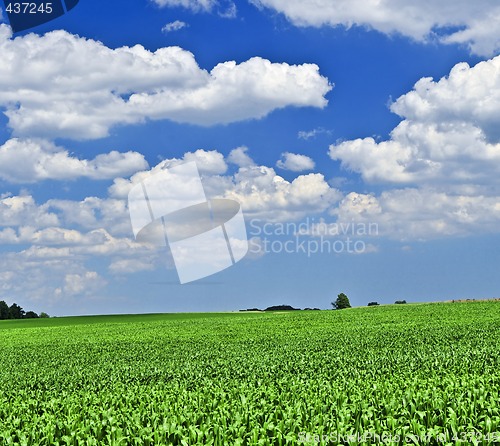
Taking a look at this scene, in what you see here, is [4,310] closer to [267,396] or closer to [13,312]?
[13,312]

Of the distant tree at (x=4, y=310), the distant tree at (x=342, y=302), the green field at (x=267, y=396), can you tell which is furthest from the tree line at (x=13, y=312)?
the green field at (x=267, y=396)

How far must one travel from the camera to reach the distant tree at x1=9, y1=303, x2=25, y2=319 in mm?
116938

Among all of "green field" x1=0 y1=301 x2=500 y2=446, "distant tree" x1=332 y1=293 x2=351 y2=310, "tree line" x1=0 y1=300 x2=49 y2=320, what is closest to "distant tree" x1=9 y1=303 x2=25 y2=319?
"tree line" x1=0 y1=300 x2=49 y2=320

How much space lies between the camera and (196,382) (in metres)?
19.4

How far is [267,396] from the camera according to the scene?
14578 mm

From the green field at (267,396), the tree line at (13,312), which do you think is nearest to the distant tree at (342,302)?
the tree line at (13,312)

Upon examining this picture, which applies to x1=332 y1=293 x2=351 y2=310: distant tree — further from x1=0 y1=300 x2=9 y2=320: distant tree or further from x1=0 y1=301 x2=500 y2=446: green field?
x1=0 y1=301 x2=500 y2=446: green field

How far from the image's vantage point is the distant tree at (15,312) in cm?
11694

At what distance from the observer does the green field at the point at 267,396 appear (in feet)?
35.0

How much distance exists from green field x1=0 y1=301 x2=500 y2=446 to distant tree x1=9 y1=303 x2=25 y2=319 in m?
94.2

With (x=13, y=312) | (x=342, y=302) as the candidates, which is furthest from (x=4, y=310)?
(x=342, y=302)

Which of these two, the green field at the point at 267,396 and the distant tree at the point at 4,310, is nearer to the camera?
the green field at the point at 267,396

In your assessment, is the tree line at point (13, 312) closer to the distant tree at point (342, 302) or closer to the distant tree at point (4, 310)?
the distant tree at point (4, 310)

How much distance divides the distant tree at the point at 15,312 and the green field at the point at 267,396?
9417 cm
